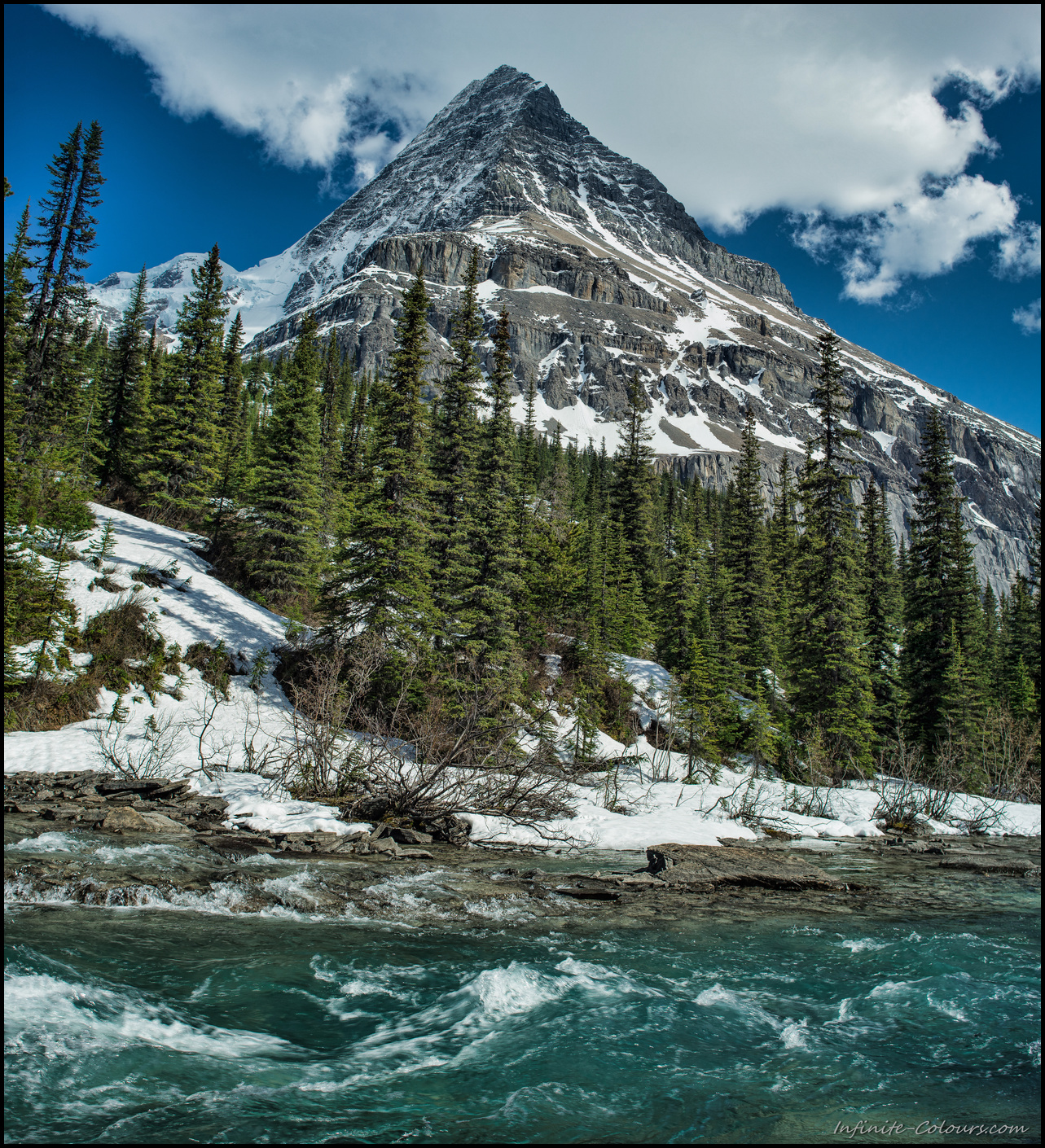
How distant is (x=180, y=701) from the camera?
2025cm

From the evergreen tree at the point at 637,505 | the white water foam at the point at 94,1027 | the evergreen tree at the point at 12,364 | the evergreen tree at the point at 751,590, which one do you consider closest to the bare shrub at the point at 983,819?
the evergreen tree at the point at 751,590

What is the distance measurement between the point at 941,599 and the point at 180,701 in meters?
32.8

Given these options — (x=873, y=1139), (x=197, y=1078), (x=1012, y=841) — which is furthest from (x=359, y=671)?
(x=1012, y=841)

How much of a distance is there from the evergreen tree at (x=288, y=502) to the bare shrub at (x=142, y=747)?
386 inches

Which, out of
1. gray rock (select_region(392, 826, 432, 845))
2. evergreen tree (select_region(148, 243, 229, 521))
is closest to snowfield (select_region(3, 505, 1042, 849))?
gray rock (select_region(392, 826, 432, 845))

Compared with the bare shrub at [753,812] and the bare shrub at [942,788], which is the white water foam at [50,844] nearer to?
the bare shrub at [753,812]

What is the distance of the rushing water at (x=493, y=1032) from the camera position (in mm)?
5371

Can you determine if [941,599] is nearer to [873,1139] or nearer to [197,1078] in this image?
[873,1139]

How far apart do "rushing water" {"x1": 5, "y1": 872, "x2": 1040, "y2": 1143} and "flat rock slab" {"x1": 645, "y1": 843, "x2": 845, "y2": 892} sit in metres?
3.06

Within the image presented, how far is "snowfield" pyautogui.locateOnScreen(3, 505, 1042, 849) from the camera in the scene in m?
16.0

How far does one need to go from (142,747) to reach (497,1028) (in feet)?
47.4

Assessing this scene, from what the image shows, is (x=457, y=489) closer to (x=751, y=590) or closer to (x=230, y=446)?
(x=230, y=446)

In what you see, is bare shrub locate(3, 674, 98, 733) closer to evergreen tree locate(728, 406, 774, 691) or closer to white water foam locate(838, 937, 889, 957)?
white water foam locate(838, 937, 889, 957)

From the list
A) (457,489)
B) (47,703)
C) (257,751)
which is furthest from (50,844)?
(457,489)
